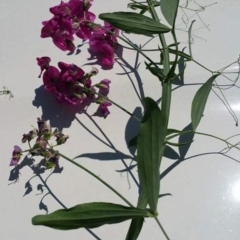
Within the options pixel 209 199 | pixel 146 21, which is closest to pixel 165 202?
pixel 209 199

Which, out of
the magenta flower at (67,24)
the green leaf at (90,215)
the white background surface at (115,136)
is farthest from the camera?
the magenta flower at (67,24)

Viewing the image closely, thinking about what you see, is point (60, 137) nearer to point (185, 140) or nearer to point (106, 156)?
point (106, 156)

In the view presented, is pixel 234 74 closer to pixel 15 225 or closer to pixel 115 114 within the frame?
pixel 115 114

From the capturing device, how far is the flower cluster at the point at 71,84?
3.04 ft

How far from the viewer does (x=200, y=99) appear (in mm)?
892

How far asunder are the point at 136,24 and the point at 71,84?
17cm

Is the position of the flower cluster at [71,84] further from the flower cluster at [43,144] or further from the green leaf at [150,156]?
the green leaf at [150,156]

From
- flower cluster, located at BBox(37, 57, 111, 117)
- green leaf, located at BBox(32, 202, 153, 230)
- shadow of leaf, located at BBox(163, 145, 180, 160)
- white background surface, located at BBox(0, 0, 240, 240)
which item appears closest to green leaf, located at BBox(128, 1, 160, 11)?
white background surface, located at BBox(0, 0, 240, 240)

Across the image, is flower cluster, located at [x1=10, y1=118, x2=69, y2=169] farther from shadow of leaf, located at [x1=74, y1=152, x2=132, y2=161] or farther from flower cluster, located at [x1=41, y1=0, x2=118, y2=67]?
flower cluster, located at [x1=41, y1=0, x2=118, y2=67]

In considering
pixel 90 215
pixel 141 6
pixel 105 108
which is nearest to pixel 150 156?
pixel 90 215

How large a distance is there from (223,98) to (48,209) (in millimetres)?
360

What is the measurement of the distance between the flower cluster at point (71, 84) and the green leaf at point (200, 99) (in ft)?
0.51

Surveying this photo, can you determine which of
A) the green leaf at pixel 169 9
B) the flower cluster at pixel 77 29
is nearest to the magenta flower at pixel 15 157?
the flower cluster at pixel 77 29

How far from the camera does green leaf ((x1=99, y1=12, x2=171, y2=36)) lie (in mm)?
832
